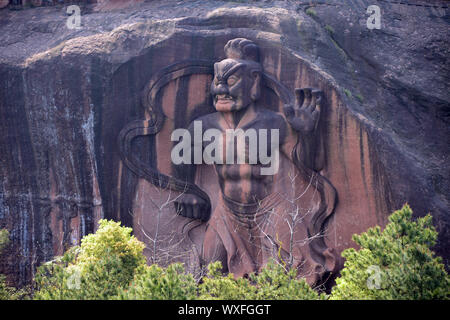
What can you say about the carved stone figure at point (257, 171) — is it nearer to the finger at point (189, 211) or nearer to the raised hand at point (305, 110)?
the raised hand at point (305, 110)

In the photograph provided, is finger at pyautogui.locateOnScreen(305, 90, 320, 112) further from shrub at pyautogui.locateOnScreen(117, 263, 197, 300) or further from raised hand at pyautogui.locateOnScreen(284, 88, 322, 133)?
shrub at pyautogui.locateOnScreen(117, 263, 197, 300)

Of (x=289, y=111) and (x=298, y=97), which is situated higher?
(x=298, y=97)

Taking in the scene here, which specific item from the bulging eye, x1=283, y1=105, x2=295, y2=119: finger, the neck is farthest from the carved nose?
x1=283, y1=105, x2=295, y2=119: finger

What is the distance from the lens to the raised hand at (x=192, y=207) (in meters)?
9.29

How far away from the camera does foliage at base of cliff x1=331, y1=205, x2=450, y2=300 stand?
19.6 ft

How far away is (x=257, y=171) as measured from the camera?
28.5ft

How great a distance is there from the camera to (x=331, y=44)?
8.99 meters

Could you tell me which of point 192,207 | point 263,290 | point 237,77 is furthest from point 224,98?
point 263,290

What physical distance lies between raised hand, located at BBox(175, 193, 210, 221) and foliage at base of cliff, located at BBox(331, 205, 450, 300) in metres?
3.04

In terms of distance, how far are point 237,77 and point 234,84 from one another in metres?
0.11

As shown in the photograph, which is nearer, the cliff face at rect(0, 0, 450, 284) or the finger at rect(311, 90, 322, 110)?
the cliff face at rect(0, 0, 450, 284)

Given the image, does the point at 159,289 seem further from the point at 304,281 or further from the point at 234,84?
the point at 234,84

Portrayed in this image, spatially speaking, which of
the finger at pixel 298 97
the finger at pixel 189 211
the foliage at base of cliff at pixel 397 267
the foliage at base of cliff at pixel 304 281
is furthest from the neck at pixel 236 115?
the foliage at base of cliff at pixel 397 267
